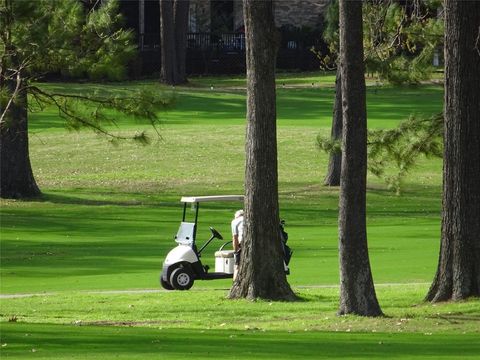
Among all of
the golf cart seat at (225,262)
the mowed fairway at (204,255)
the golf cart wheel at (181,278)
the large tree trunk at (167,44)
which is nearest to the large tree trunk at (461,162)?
the mowed fairway at (204,255)

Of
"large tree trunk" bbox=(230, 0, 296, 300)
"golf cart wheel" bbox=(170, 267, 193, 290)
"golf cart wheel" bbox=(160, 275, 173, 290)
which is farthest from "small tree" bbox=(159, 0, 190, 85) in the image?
"large tree trunk" bbox=(230, 0, 296, 300)

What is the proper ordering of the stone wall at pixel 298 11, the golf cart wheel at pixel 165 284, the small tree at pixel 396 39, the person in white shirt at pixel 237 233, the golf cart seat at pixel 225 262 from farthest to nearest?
1. the stone wall at pixel 298 11
2. the small tree at pixel 396 39
3. the golf cart seat at pixel 225 262
4. the golf cart wheel at pixel 165 284
5. the person in white shirt at pixel 237 233

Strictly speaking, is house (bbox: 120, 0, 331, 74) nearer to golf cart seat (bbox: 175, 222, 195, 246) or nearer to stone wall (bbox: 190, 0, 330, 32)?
stone wall (bbox: 190, 0, 330, 32)

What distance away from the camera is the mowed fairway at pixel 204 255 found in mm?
15648

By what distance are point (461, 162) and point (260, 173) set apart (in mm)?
2956

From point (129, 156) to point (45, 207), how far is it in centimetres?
1189

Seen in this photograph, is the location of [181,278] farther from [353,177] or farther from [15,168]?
[15,168]

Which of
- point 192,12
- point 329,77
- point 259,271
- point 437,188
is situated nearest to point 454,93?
point 259,271

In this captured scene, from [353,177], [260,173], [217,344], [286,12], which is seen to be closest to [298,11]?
[286,12]

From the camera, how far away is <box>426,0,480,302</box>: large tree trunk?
20.4 metres

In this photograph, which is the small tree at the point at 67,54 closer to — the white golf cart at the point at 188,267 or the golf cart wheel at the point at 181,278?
the white golf cart at the point at 188,267

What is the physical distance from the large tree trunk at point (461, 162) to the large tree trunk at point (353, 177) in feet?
5.46

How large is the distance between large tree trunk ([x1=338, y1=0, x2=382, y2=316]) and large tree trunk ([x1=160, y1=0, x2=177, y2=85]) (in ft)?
139

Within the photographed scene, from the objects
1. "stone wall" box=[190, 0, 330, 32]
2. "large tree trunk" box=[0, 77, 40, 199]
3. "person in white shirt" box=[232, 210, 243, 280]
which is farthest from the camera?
"stone wall" box=[190, 0, 330, 32]
